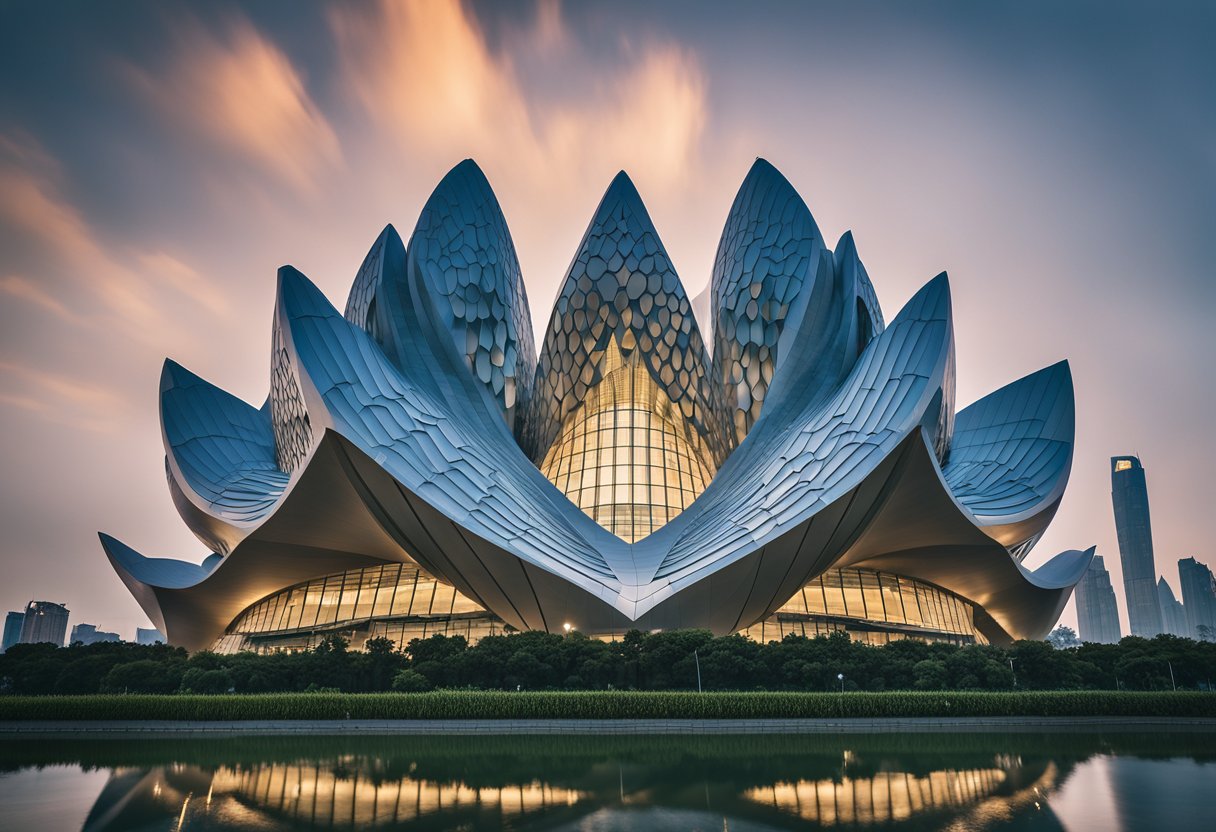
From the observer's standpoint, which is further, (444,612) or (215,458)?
(215,458)

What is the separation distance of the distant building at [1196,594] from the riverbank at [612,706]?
171m

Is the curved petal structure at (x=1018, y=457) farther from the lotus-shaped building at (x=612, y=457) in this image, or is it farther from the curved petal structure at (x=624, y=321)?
the curved petal structure at (x=624, y=321)

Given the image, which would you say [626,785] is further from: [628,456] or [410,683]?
[628,456]

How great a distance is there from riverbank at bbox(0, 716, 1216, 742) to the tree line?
2777 mm

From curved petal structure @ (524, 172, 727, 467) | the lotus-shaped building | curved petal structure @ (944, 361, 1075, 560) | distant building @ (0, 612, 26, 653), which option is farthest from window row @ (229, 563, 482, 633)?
distant building @ (0, 612, 26, 653)

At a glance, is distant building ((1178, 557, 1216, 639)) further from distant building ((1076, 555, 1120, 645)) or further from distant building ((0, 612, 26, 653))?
distant building ((0, 612, 26, 653))

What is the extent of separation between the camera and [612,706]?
20.0m

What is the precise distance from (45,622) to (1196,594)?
682 ft

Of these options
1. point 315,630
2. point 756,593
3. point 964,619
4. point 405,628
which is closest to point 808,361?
point 756,593

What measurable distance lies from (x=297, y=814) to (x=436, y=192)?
3096 cm

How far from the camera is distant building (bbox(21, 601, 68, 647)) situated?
97.0 metres

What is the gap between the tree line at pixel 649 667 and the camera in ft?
75.1

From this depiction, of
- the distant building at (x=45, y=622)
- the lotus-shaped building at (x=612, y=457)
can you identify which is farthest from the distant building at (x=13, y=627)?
the lotus-shaped building at (x=612, y=457)

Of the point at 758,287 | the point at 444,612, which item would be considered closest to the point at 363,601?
the point at 444,612
